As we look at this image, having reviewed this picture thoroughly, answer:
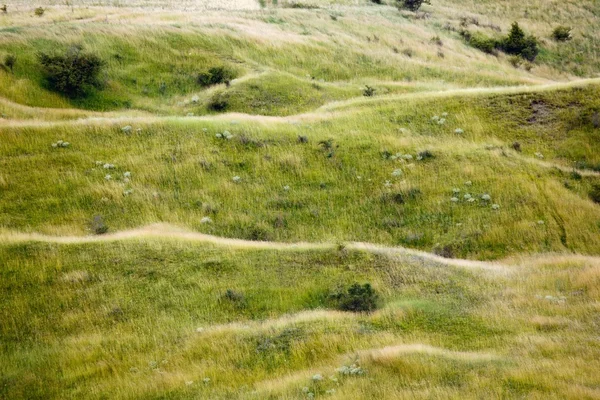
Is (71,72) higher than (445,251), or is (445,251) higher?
(71,72)

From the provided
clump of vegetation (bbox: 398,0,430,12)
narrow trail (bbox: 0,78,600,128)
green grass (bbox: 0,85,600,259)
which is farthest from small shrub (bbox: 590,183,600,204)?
clump of vegetation (bbox: 398,0,430,12)

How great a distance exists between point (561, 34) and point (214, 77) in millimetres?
55018

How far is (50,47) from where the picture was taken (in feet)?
136

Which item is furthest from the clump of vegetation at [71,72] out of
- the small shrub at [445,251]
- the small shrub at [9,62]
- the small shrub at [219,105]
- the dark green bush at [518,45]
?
the dark green bush at [518,45]

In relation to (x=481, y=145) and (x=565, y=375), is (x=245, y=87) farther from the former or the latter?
(x=565, y=375)

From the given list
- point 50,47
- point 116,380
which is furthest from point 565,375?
point 50,47

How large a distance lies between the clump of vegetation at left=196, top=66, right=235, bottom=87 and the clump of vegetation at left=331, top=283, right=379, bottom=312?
28633 millimetres

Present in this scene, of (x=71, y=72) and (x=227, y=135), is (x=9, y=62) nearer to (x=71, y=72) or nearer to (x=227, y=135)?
(x=71, y=72)

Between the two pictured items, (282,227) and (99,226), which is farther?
(282,227)

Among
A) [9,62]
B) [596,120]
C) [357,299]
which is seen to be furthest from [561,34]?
[357,299]

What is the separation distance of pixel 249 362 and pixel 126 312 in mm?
4996

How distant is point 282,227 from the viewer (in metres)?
26.1

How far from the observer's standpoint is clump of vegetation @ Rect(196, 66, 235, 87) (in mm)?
43625

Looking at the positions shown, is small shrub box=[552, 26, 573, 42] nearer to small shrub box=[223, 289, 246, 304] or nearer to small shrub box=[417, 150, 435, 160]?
small shrub box=[417, 150, 435, 160]
